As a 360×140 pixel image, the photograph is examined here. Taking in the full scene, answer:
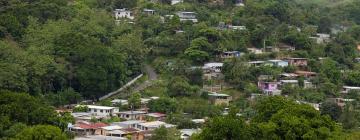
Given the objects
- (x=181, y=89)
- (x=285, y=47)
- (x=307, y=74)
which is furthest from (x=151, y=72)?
(x=285, y=47)

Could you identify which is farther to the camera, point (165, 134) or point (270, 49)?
point (270, 49)

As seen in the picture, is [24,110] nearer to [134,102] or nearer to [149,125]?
[149,125]

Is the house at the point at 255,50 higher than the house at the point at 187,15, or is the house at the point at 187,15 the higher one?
the house at the point at 187,15

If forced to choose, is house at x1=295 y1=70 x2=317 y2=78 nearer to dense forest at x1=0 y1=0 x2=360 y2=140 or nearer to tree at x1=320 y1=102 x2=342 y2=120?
dense forest at x1=0 y1=0 x2=360 y2=140

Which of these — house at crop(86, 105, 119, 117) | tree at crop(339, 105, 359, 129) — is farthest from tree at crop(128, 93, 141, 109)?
tree at crop(339, 105, 359, 129)

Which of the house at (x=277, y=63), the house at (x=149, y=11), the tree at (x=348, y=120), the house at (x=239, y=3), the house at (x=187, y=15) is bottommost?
the tree at (x=348, y=120)

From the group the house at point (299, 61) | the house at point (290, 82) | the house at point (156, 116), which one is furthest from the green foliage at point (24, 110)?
the house at point (299, 61)

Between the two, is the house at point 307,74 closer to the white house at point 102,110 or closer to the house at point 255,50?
the house at point 255,50
